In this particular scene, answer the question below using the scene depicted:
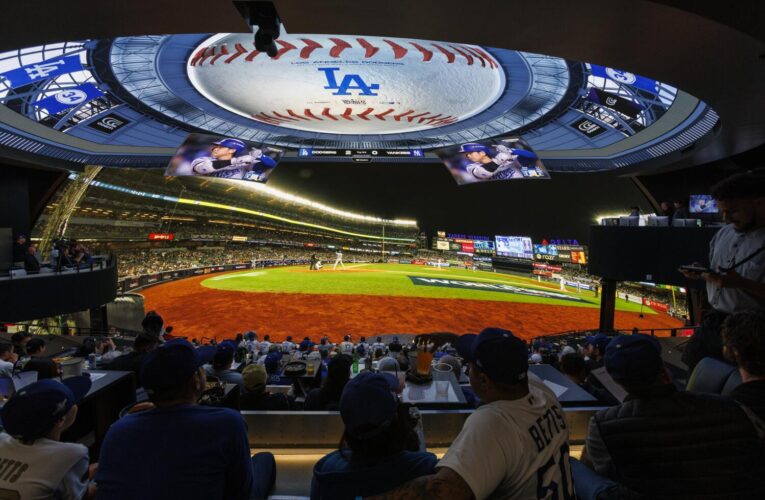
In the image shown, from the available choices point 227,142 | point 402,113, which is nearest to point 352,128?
point 402,113

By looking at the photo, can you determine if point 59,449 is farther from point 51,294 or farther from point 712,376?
point 51,294

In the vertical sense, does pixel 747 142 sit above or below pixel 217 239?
above

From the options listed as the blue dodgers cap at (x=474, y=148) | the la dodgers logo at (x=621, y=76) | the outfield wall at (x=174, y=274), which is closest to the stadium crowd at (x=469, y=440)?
the la dodgers logo at (x=621, y=76)

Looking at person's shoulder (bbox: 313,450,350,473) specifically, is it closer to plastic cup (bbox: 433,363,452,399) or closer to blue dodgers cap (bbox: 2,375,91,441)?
blue dodgers cap (bbox: 2,375,91,441)

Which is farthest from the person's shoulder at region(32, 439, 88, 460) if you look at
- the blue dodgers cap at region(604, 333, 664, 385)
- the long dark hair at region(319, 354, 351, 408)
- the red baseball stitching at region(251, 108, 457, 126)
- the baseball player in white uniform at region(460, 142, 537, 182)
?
the baseball player in white uniform at region(460, 142, 537, 182)

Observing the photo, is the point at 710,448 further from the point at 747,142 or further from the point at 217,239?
the point at 217,239

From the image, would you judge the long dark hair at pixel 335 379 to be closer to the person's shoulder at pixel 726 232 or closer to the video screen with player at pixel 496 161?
the person's shoulder at pixel 726 232
